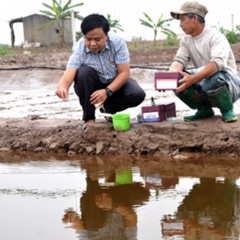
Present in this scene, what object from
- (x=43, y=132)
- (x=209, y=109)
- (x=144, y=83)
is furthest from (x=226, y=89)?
(x=144, y=83)

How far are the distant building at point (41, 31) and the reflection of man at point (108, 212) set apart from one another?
84.2 ft

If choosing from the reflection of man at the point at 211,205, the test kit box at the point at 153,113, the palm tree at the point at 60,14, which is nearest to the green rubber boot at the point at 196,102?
the test kit box at the point at 153,113

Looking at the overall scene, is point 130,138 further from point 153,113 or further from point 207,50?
point 207,50

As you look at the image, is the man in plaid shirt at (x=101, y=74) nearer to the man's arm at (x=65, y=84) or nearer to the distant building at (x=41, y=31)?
the man's arm at (x=65, y=84)

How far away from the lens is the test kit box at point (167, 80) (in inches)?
167

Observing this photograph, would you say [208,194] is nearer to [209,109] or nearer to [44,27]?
[209,109]

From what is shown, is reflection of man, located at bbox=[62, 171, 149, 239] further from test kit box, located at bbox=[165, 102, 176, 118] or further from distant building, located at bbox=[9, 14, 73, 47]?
distant building, located at bbox=[9, 14, 73, 47]

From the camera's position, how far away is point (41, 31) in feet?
94.7

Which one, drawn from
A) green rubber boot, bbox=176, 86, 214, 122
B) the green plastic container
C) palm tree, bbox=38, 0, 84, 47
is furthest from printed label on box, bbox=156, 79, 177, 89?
palm tree, bbox=38, 0, 84, 47

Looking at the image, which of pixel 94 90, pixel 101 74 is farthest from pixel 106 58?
pixel 94 90

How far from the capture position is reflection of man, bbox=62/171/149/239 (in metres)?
2.68

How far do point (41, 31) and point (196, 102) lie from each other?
992 inches

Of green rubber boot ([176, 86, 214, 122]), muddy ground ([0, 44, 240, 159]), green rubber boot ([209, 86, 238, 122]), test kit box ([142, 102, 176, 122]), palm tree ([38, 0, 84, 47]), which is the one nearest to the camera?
green rubber boot ([209, 86, 238, 122])

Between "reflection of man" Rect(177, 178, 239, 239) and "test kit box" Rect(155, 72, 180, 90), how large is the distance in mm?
943
